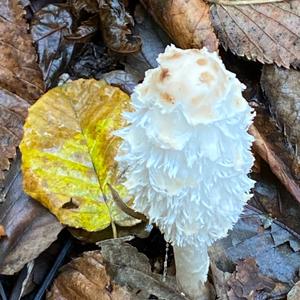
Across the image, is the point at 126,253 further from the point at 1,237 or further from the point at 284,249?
the point at 284,249

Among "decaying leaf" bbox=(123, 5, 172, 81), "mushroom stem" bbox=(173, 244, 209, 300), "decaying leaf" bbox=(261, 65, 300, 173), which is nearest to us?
"mushroom stem" bbox=(173, 244, 209, 300)

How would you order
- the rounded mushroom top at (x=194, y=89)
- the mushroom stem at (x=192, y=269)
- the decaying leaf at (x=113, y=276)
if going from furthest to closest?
1. the decaying leaf at (x=113, y=276)
2. the mushroom stem at (x=192, y=269)
3. the rounded mushroom top at (x=194, y=89)

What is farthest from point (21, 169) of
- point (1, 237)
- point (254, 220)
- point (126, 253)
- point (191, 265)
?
point (254, 220)

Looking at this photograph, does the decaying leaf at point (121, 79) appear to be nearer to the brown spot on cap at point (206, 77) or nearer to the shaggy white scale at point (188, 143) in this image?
the shaggy white scale at point (188, 143)

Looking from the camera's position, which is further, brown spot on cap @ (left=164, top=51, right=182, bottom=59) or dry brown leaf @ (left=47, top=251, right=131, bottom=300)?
dry brown leaf @ (left=47, top=251, right=131, bottom=300)

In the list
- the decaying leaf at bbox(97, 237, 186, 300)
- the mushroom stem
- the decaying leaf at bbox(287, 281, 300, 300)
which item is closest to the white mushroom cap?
the mushroom stem

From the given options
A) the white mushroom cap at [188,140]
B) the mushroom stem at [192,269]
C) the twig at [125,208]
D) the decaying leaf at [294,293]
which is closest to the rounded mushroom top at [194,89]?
the white mushroom cap at [188,140]

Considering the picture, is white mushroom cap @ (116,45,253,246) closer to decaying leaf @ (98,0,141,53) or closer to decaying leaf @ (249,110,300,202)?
decaying leaf @ (249,110,300,202)
